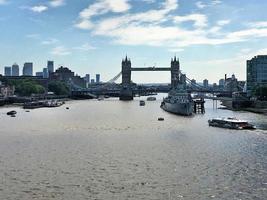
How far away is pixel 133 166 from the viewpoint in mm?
33625

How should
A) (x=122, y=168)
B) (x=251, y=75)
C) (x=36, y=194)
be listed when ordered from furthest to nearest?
(x=251, y=75), (x=122, y=168), (x=36, y=194)

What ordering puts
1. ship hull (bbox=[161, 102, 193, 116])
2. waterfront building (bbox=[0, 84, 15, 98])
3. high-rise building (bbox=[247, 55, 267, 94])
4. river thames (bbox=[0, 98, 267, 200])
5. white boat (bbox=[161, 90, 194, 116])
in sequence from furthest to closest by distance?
high-rise building (bbox=[247, 55, 267, 94]) < waterfront building (bbox=[0, 84, 15, 98]) < white boat (bbox=[161, 90, 194, 116]) < ship hull (bbox=[161, 102, 193, 116]) < river thames (bbox=[0, 98, 267, 200])

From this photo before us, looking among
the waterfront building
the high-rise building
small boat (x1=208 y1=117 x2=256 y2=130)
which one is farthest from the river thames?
the high-rise building

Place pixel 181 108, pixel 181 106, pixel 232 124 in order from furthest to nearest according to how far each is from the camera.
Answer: pixel 181 106 < pixel 181 108 < pixel 232 124

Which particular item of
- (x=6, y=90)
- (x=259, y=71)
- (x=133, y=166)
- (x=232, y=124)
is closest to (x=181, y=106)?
(x=232, y=124)

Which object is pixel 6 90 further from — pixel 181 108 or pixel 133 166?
pixel 133 166

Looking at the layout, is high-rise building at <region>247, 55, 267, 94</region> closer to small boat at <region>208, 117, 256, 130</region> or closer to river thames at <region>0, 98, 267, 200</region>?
small boat at <region>208, 117, 256, 130</region>

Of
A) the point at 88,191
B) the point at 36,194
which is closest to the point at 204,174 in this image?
the point at 88,191

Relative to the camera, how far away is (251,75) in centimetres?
19650

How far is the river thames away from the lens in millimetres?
26516

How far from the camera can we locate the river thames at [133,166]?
2652 cm

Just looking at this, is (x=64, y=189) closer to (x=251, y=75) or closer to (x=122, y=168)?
(x=122, y=168)

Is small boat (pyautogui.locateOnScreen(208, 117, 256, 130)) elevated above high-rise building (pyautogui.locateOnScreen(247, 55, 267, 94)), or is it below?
below

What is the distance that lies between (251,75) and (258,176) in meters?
171
